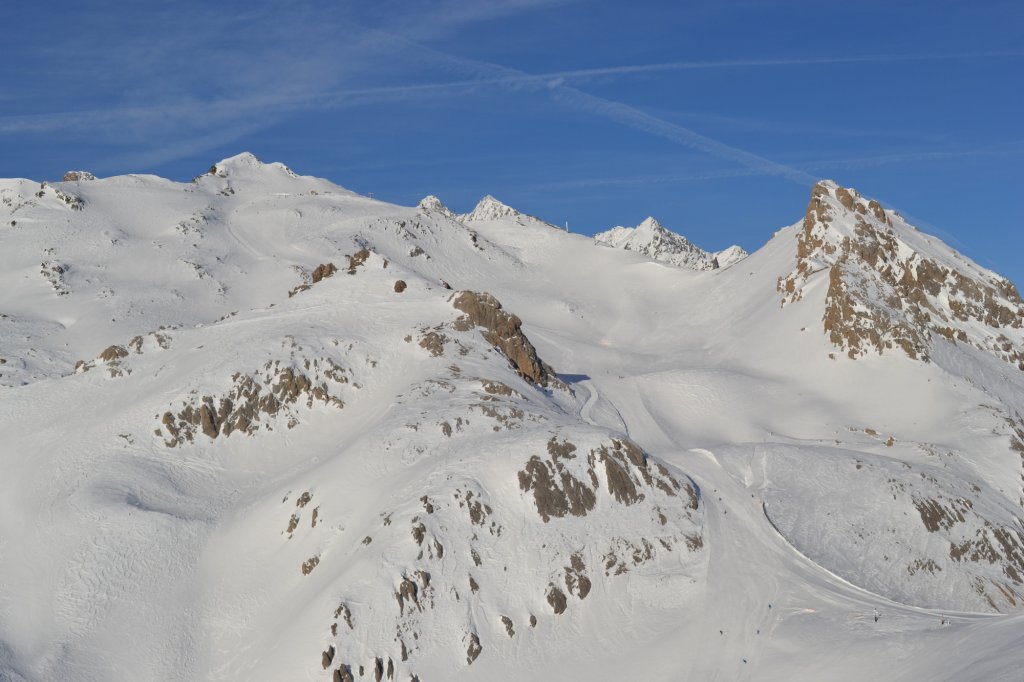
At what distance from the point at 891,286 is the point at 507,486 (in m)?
65.1

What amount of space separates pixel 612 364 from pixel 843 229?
1321 inches

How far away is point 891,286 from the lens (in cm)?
9581

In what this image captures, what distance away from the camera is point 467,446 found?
171 ft

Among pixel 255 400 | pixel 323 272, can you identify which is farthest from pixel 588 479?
pixel 323 272

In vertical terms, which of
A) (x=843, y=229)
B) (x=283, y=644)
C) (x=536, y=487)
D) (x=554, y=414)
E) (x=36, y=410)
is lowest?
(x=283, y=644)

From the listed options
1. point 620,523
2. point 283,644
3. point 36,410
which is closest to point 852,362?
point 620,523

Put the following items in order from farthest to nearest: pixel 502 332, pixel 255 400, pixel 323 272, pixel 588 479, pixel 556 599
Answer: pixel 323 272 < pixel 502 332 < pixel 255 400 < pixel 588 479 < pixel 556 599

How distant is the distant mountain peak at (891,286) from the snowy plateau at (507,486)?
1.22ft

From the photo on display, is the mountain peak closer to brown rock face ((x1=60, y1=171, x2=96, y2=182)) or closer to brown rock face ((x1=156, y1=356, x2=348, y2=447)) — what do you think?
brown rock face ((x1=60, y1=171, x2=96, y2=182))

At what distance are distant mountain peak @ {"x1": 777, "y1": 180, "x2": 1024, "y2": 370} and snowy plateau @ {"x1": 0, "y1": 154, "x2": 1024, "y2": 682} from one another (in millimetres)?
373

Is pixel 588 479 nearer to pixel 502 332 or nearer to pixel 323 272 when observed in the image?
pixel 502 332

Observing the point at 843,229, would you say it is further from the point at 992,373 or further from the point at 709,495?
the point at 709,495

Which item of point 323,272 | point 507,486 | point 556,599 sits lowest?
point 556,599

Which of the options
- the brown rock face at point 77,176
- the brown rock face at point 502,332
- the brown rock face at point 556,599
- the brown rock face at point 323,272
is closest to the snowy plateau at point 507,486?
the brown rock face at point 556,599
